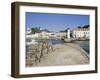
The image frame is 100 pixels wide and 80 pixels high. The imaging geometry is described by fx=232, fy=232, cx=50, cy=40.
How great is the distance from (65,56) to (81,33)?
272 mm

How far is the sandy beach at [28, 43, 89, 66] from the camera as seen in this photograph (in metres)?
2.02

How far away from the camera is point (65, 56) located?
2088 millimetres

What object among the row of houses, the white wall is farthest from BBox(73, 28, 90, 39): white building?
the white wall

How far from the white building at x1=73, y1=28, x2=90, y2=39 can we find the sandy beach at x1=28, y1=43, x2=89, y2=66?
0.31 ft

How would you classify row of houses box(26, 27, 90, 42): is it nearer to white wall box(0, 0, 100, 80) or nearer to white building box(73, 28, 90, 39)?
white building box(73, 28, 90, 39)

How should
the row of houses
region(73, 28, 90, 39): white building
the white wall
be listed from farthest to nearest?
region(73, 28, 90, 39): white building < the row of houses < the white wall

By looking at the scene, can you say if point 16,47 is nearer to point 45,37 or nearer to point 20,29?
point 20,29

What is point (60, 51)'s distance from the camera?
6.79 feet

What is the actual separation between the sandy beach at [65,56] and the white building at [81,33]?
0.09 metres

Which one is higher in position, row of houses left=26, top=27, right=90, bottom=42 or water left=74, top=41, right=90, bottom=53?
row of houses left=26, top=27, right=90, bottom=42

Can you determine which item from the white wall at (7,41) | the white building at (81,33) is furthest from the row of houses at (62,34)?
the white wall at (7,41)

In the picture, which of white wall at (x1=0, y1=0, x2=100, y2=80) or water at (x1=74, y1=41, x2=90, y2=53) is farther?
water at (x1=74, y1=41, x2=90, y2=53)

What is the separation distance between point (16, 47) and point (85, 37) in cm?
69

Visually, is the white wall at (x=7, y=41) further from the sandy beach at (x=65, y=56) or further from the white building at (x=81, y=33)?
the white building at (x=81, y=33)
